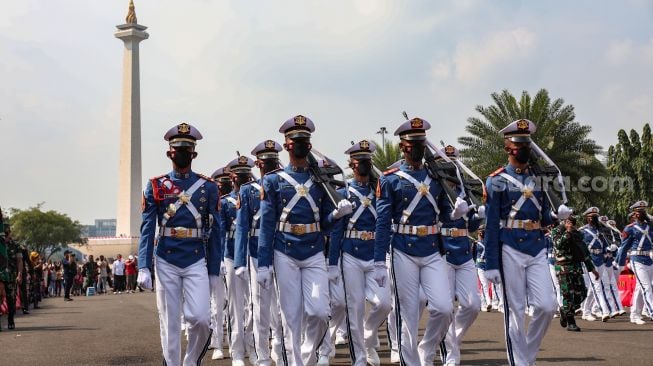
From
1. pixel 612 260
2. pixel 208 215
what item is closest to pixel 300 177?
pixel 208 215

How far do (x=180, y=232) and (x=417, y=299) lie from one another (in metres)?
2.67

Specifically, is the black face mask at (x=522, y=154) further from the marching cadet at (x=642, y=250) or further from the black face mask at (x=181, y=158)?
the marching cadet at (x=642, y=250)

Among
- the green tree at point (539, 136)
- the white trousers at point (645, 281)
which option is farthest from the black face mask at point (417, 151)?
the green tree at point (539, 136)

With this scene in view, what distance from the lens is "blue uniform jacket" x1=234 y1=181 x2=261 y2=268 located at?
35.0 ft

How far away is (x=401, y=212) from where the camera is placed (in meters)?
10.3

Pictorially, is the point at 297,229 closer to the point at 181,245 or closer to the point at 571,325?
the point at 181,245

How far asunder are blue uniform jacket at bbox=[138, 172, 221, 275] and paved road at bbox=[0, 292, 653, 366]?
11.9 feet

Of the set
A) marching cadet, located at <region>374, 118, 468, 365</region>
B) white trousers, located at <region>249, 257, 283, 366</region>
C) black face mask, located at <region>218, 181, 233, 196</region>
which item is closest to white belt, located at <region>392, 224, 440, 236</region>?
marching cadet, located at <region>374, 118, 468, 365</region>

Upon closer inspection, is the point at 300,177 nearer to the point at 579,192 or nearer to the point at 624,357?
the point at 624,357

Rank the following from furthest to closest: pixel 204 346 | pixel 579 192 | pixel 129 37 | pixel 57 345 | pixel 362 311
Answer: pixel 129 37, pixel 579 192, pixel 57 345, pixel 362 311, pixel 204 346

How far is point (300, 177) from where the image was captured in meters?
9.95

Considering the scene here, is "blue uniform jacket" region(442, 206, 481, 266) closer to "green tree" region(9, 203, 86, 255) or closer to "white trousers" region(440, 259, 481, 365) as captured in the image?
"white trousers" region(440, 259, 481, 365)

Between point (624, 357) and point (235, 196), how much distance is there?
6255 millimetres

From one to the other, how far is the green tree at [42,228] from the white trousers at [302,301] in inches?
3776
